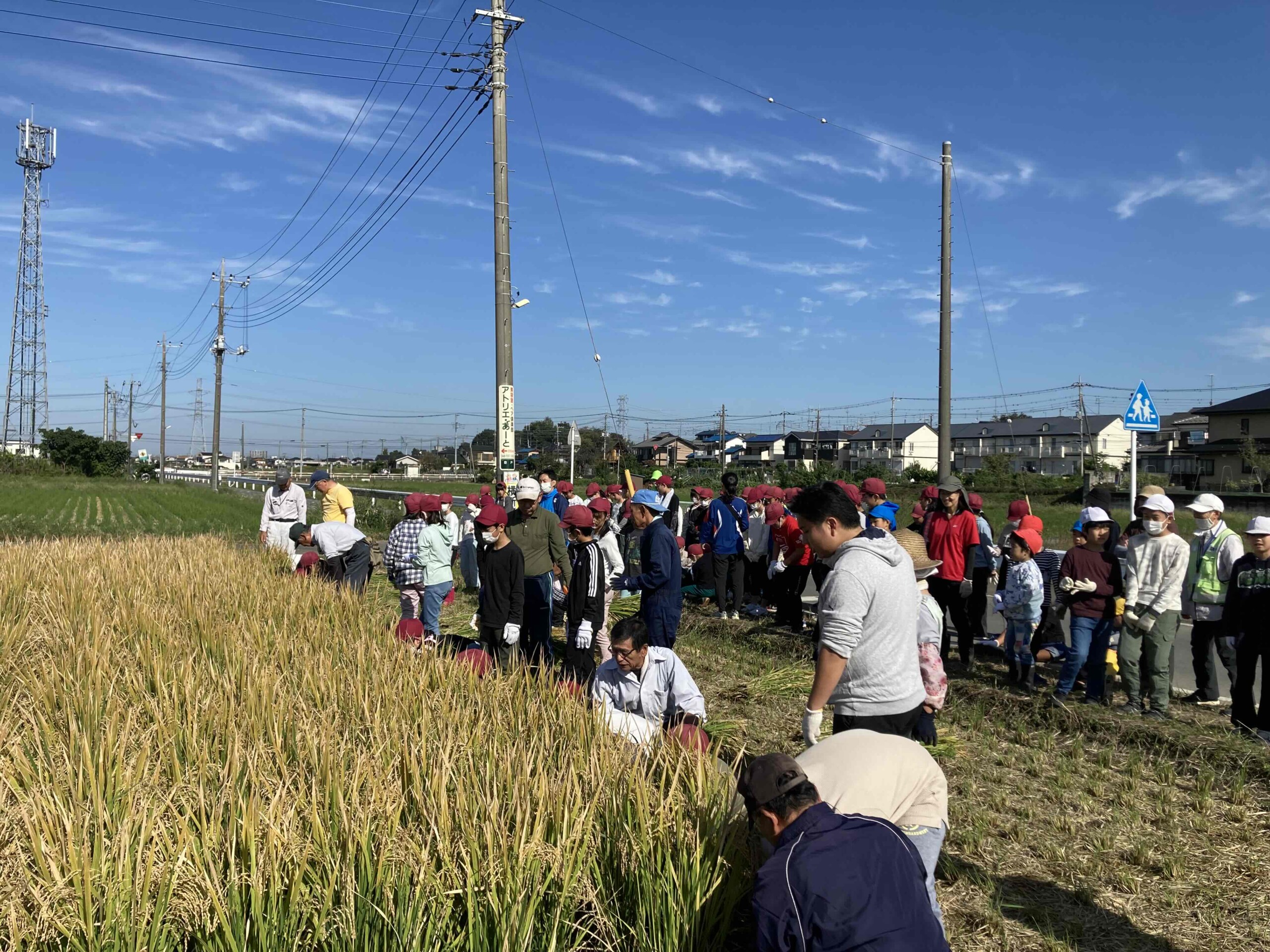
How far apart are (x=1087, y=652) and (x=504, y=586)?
426 cm

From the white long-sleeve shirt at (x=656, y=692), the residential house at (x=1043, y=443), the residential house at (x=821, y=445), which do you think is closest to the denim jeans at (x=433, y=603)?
the white long-sleeve shirt at (x=656, y=692)

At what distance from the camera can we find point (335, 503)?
1034cm

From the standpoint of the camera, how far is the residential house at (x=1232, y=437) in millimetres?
45219

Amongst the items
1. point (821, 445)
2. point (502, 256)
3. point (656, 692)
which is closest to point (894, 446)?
point (821, 445)

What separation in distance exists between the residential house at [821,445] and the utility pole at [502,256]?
3003 inches

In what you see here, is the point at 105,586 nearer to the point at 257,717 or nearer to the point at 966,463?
Result: the point at 257,717

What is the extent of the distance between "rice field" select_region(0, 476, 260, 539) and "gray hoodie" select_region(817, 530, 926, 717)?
1582 cm

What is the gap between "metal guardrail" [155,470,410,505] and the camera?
34.1m

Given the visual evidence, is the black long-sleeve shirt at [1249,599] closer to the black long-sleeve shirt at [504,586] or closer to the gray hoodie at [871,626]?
the gray hoodie at [871,626]

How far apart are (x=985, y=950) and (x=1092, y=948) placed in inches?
16.4

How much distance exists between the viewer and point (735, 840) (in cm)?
311

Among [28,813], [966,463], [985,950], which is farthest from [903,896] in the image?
[966,463]

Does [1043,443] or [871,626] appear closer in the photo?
[871,626]

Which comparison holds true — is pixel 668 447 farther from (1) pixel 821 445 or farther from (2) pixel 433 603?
(2) pixel 433 603
